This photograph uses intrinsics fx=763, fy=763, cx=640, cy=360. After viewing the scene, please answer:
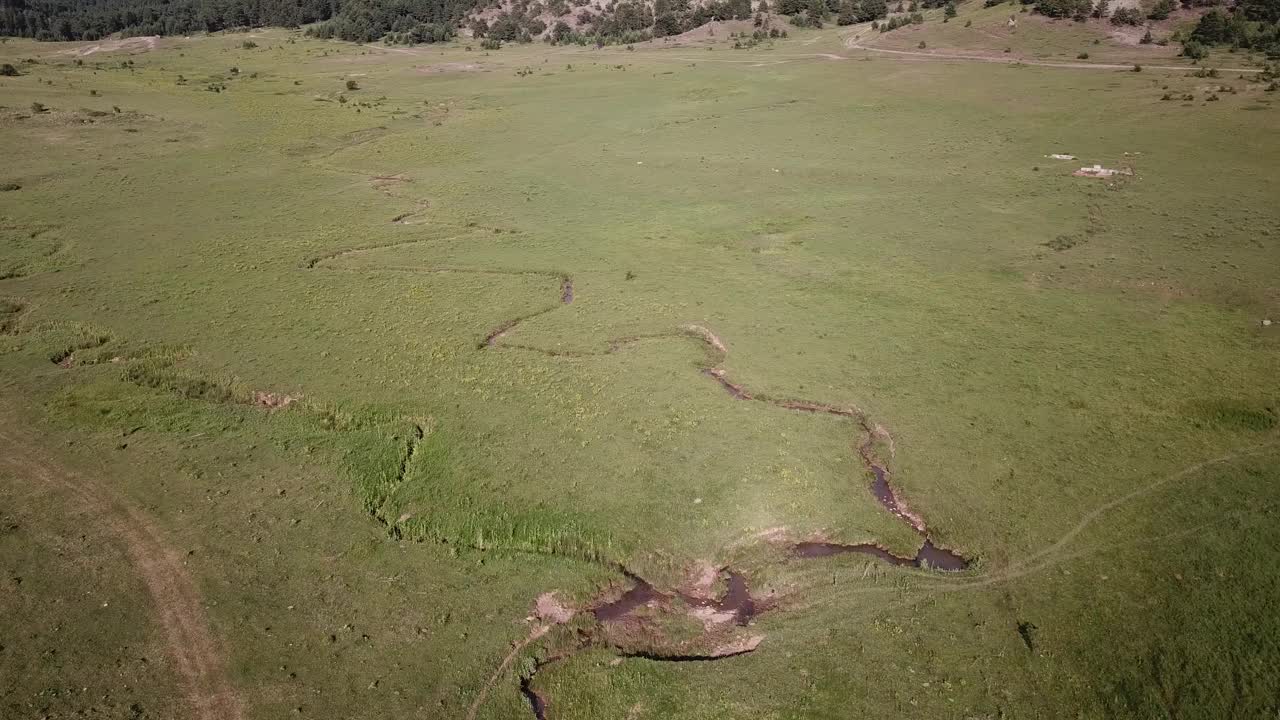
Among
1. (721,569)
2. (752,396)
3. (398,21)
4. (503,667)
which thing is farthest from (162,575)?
(398,21)

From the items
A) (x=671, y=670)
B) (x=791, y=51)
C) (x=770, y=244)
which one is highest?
(x=791, y=51)

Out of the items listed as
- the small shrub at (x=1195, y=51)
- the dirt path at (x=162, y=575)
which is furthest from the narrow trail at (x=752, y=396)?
the small shrub at (x=1195, y=51)

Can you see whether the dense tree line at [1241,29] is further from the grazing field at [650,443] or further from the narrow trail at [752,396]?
the narrow trail at [752,396]

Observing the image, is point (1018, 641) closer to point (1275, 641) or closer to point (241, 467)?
point (1275, 641)

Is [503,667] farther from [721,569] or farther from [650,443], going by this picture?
[650,443]

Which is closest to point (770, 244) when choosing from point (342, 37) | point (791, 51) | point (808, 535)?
point (808, 535)

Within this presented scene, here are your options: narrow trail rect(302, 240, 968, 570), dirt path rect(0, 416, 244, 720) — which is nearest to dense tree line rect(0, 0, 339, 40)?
narrow trail rect(302, 240, 968, 570)
